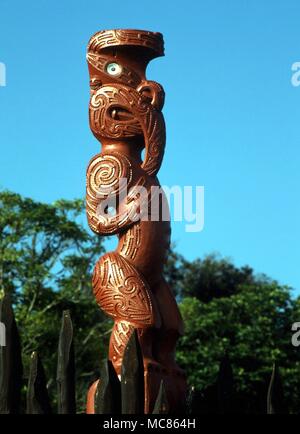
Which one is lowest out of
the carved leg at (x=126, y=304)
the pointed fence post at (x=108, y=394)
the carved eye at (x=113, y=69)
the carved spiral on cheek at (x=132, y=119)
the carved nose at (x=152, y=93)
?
the pointed fence post at (x=108, y=394)

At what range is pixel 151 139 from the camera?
11734mm

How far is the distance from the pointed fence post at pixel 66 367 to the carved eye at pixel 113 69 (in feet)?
18.9

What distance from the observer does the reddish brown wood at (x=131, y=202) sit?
11234mm

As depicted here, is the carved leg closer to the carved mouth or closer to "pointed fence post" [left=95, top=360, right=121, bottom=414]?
the carved mouth

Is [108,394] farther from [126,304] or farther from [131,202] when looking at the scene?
[131,202]

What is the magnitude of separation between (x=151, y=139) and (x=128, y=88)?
0.65 meters

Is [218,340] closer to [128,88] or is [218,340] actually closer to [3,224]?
[3,224]

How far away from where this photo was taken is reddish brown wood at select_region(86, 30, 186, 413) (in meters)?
11.2

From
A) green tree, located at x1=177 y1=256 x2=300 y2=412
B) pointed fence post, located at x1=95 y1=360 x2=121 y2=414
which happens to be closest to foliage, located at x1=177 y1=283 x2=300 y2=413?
green tree, located at x1=177 y1=256 x2=300 y2=412

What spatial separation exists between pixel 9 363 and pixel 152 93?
20.0 feet

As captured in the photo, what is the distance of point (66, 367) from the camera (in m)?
6.62

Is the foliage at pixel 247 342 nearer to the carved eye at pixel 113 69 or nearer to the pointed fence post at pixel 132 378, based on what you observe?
the carved eye at pixel 113 69

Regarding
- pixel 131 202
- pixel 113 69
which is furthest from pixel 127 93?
pixel 131 202

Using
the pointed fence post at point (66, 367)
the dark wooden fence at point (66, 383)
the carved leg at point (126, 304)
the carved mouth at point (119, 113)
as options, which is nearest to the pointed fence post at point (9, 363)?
the dark wooden fence at point (66, 383)
